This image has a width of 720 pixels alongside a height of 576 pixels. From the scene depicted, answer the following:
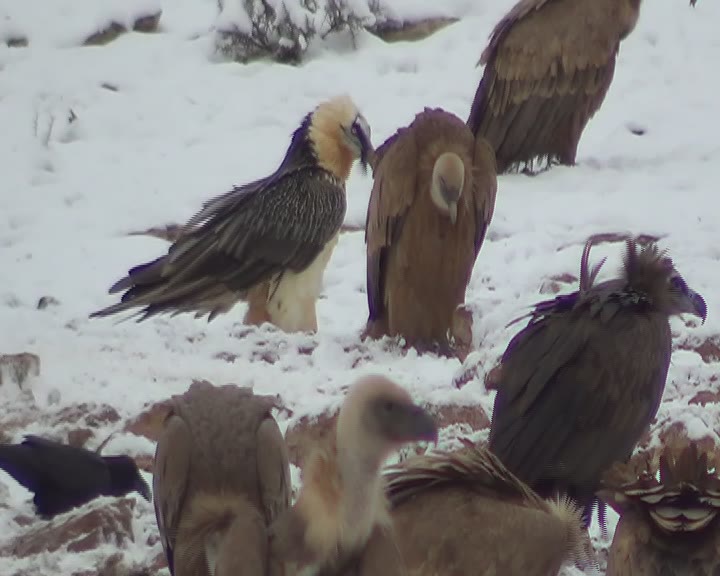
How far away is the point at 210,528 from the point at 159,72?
8876 mm

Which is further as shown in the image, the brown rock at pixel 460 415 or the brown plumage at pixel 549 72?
the brown plumage at pixel 549 72

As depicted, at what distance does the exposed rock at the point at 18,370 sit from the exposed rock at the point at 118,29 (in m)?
7.39

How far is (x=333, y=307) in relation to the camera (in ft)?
27.5

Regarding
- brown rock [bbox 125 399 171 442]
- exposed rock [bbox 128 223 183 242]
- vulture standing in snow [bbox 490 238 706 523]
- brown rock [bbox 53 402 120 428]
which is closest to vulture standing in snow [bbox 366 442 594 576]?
vulture standing in snow [bbox 490 238 706 523]

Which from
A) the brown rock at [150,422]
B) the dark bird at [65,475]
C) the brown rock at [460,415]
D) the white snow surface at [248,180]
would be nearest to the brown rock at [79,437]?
the white snow surface at [248,180]

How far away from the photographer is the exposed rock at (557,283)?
7.23 m

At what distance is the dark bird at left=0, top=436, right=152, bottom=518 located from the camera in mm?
4941

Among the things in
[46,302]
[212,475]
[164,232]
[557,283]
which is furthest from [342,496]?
[164,232]

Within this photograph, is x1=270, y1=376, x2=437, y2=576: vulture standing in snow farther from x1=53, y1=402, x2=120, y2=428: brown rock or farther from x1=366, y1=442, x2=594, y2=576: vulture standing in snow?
x1=53, y1=402, x2=120, y2=428: brown rock

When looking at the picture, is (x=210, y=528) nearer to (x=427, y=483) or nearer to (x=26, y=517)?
(x=427, y=483)

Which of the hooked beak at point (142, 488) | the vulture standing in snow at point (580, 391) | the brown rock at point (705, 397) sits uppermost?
the vulture standing in snow at point (580, 391)

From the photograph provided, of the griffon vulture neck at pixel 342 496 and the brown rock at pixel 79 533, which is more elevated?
the griffon vulture neck at pixel 342 496

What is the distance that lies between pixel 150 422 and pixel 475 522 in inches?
74.1

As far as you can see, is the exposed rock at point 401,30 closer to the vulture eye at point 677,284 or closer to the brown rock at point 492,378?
the brown rock at point 492,378
